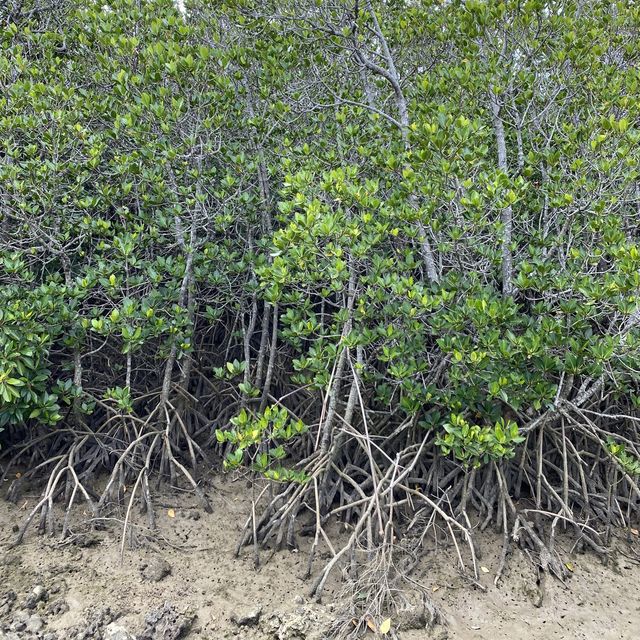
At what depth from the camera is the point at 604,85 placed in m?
3.56

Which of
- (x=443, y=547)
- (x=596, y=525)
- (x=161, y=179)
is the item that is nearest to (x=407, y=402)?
(x=443, y=547)

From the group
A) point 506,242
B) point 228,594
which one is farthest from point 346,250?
point 228,594

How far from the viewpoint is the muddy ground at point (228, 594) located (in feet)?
8.88

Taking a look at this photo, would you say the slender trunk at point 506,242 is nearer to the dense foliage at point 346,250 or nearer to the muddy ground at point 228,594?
the dense foliage at point 346,250

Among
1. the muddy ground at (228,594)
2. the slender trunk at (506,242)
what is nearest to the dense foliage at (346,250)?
the slender trunk at (506,242)

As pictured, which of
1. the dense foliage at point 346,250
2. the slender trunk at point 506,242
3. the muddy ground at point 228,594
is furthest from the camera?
the slender trunk at point 506,242

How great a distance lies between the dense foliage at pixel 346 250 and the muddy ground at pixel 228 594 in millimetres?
263

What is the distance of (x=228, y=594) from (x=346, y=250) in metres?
2.12

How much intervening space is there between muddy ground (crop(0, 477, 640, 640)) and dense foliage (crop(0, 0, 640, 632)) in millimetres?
263

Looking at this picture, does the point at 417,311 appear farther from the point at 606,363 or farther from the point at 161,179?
the point at 161,179

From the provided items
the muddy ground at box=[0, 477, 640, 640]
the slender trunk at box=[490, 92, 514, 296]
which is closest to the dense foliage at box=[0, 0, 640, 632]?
the slender trunk at box=[490, 92, 514, 296]

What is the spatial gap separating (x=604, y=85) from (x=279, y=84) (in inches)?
90.4

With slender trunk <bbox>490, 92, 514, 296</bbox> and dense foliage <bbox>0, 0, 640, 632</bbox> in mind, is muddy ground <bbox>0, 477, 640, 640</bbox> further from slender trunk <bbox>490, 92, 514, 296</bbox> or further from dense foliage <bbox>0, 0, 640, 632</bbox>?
slender trunk <bbox>490, 92, 514, 296</bbox>

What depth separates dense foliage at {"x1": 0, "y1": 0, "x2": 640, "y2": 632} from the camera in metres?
2.96
